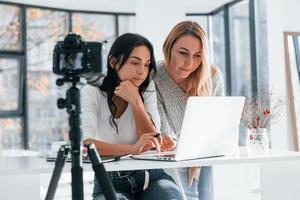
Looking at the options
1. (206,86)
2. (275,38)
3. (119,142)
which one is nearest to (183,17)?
(275,38)

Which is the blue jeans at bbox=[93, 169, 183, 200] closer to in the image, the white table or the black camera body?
the white table

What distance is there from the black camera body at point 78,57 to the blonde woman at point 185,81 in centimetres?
72

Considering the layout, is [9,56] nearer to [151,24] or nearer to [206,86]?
[151,24]

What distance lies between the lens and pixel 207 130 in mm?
1535

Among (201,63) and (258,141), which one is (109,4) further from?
(258,141)

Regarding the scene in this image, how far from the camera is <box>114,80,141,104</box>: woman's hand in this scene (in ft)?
5.62

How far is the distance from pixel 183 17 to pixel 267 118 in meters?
3.13

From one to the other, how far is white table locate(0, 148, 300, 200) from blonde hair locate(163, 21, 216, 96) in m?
0.33

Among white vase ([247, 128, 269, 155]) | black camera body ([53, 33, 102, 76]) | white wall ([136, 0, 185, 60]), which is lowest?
white vase ([247, 128, 269, 155])

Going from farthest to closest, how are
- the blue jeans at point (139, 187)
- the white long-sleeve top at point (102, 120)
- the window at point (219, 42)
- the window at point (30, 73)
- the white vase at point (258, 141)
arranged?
the window at point (219, 42)
the window at point (30, 73)
the white vase at point (258, 141)
the white long-sleeve top at point (102, 120)
the blue jeans at point (139, 187)

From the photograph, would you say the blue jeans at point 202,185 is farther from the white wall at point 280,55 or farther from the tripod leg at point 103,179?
the white wall at point 280,55

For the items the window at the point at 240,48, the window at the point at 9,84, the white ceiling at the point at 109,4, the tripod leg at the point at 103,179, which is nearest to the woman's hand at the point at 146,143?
the tripod leg at the point at 103,179

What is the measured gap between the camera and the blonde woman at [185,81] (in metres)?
1.89

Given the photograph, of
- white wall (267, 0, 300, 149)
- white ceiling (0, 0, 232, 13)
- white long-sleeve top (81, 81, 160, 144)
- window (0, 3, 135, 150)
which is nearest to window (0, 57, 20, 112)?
window (0, 3, 135, 150)
